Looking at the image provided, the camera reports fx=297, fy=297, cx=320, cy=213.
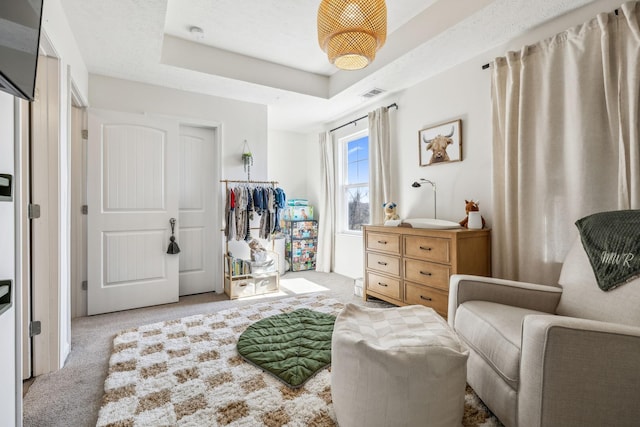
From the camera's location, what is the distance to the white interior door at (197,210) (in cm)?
360

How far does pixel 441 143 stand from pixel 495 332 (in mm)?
2150

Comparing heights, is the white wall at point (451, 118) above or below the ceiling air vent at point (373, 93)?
below

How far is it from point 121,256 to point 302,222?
2626 millimetres

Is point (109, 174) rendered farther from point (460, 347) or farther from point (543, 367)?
point (543, 367)

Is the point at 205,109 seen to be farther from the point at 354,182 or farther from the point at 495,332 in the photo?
the point at 495,332

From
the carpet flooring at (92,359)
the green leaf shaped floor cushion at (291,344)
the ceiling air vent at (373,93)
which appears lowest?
the carpet flooring at (92,359)

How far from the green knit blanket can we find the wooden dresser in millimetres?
844

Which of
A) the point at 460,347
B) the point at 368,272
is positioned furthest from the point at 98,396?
the point at 368,272

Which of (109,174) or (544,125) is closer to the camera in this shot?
(544,125)

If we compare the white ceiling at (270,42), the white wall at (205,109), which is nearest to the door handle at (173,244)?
the white wall at (205,109)

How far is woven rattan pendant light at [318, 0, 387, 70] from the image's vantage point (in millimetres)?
1595

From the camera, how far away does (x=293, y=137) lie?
215 inches

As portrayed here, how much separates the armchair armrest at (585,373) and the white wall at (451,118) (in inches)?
68.7

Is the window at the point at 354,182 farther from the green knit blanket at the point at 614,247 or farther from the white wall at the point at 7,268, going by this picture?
the white wall at the point at 7,268
